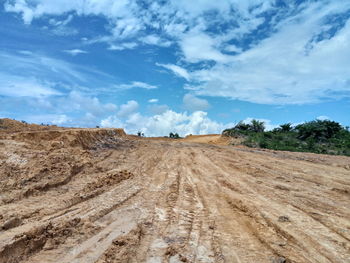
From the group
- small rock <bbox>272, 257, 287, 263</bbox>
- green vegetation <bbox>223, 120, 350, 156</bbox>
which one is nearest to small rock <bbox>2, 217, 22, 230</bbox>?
small rock <bbox>272, 257, 287, 263</bbox>

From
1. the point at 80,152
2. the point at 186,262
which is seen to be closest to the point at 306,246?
the point at 186,262

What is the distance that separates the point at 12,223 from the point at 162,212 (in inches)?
87.4

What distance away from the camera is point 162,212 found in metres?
4.87

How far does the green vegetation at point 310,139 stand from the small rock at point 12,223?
16.1 m

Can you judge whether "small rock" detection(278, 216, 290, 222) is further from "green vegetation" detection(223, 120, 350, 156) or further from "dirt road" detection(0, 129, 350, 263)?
"green vegetation" detection(223, 120, 350, 156)

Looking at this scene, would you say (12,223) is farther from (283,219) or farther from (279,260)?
(283,219)

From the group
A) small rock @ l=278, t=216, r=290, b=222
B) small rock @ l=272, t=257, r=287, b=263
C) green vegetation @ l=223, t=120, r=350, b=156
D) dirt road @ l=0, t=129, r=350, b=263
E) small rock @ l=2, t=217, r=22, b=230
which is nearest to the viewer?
small rock @ l=272, t=257, r=287, b=263

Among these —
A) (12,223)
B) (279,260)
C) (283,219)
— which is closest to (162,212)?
(283,219)

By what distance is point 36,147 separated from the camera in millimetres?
8906

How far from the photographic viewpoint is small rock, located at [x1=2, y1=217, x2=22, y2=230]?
388 cm

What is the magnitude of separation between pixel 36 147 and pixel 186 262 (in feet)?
23.8

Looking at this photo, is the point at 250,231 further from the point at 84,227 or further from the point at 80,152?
the point at 80,152

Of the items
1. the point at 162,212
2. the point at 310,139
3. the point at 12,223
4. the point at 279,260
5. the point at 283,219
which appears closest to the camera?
the point at 279,260

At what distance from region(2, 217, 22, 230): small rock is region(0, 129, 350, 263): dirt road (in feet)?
0.04
